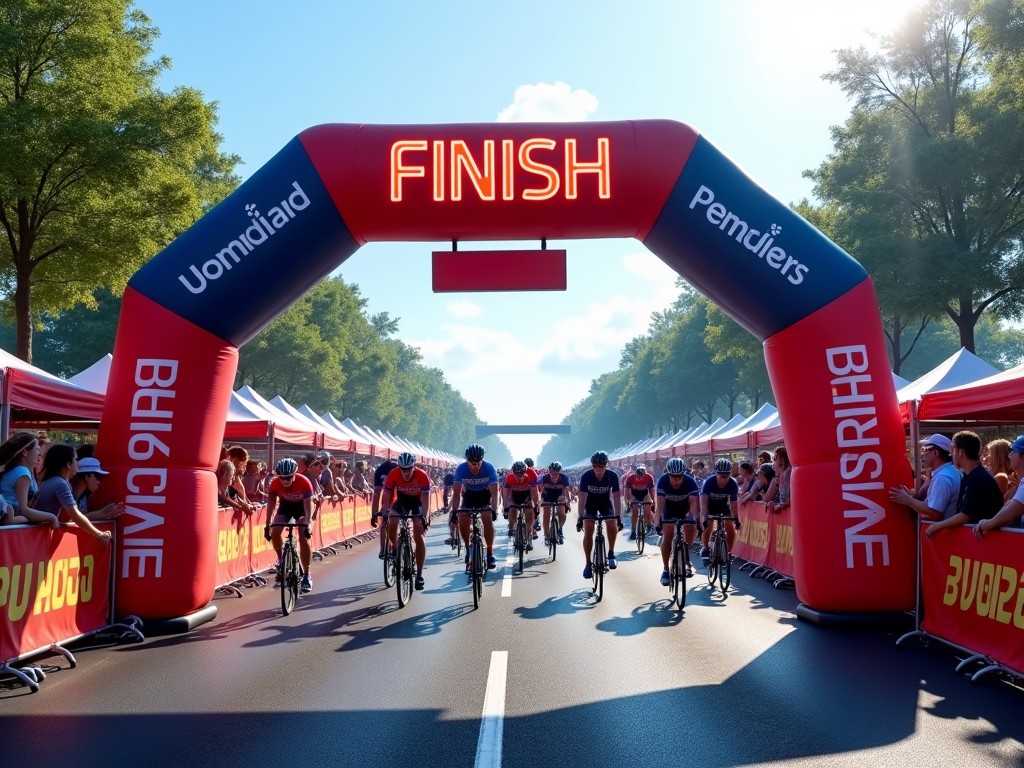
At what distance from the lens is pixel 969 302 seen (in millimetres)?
28703

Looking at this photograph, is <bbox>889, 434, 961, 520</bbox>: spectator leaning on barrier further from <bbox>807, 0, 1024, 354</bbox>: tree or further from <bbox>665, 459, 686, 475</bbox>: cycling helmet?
<bbox>807, 0, 1024, 354</bbox>: tree

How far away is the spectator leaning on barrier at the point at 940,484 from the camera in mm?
8984

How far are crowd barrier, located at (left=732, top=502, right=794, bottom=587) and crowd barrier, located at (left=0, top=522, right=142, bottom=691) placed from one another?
8.44 m

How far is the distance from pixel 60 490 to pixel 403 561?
4.41 m

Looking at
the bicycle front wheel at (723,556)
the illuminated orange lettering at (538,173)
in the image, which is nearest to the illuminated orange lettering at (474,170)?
the illuminated orange lettering at (538,173)

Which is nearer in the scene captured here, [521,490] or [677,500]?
[677,500]

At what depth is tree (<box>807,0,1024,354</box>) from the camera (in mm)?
27656

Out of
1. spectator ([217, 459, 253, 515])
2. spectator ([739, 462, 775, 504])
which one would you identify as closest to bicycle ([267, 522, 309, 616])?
spectator ([217, 459, 253, 515])

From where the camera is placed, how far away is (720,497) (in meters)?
13.1

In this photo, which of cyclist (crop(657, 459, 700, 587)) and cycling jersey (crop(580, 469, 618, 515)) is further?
cycling jersey (crop(580, 469, 618, 515))

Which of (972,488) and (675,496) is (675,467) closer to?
(675,496)

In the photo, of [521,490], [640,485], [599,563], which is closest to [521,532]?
[521,490]

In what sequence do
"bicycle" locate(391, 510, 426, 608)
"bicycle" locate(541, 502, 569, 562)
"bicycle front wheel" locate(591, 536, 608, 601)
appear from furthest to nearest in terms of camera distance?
"bicycle" locate(541, 502, 569, 562) < "bicycle front wheel" locate(591, 536, 608, 601) < "bicycle" locate(391, 510, 426, 608)

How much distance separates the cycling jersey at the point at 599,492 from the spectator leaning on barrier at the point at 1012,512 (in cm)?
565
